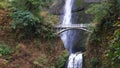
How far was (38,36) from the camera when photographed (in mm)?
21359

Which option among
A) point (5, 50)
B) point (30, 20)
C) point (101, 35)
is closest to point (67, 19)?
point (30, 20)

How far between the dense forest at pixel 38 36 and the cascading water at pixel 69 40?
1.44 feet

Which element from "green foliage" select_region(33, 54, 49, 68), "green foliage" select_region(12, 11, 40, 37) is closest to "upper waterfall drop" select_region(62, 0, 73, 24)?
"green foliage" select_region(12, 11, 40, 37)

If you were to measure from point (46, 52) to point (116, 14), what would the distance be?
634cm

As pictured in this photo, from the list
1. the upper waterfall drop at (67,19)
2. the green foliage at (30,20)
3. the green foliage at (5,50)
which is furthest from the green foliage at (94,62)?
the green foliage at (5,50)

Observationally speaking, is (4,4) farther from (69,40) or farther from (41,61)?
(41,61)

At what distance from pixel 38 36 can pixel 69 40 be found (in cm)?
334

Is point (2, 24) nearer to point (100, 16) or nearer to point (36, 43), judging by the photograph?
point (36, 43)

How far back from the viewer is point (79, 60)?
19219 millimetres

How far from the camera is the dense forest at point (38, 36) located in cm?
1764

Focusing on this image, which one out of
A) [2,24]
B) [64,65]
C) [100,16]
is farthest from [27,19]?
[100,16]

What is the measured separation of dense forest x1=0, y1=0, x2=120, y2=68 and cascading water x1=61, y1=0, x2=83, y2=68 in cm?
44

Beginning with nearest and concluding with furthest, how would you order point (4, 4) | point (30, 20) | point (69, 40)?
point (30, 20), point (4, 4), point (69, 40)

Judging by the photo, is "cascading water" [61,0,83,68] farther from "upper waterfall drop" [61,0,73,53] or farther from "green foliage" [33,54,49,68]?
"green foliage" [33,54,49,68]
